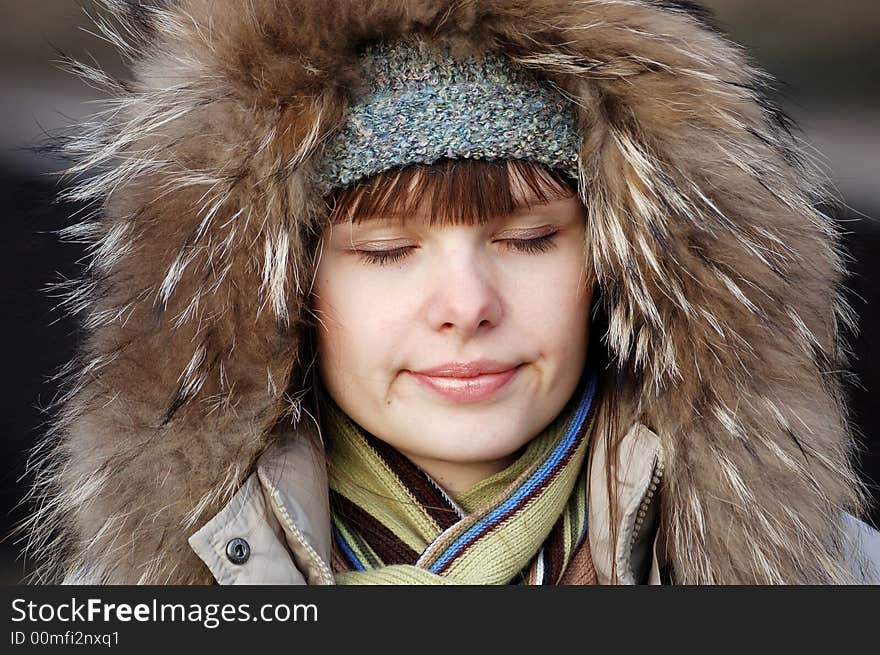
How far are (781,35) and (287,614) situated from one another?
113 inches

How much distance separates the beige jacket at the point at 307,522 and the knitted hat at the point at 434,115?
34 cm

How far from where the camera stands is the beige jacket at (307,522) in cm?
111

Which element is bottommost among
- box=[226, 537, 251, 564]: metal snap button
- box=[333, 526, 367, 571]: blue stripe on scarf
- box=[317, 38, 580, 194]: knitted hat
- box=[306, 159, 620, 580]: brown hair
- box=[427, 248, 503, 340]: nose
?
box=[333, 526, 367, 571]: blue stripe on scarf

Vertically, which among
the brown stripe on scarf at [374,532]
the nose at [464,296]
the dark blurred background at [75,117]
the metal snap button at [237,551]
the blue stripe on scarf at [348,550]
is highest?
the nose at [464,296]

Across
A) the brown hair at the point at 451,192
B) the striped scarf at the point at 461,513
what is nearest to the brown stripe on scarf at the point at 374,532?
the striped scarf at the point at 461,513

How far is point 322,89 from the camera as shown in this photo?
45.1 inches

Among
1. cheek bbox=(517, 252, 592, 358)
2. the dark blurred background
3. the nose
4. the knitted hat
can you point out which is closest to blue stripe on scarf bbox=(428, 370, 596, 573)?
cheek bbox=(517, 252, 592, 358)

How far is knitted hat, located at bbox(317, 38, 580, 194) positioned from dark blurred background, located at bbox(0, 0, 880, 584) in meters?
1.30

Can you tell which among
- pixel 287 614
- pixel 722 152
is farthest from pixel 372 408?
pixel 722 152

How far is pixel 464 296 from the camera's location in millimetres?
1124

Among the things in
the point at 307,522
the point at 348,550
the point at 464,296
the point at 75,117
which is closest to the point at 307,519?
the point at 307,522

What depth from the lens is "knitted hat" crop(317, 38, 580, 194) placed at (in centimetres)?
114

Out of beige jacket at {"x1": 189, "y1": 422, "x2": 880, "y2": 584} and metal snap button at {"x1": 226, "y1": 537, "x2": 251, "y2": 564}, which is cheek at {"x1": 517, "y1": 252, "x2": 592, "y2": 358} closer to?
beige jacket at {"x1": 189, "y1": 422, "x2": 880, "y2": 584}

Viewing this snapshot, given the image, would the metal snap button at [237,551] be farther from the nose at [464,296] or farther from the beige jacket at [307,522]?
the nose at [464,296]
